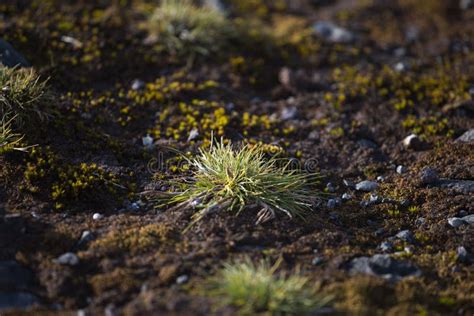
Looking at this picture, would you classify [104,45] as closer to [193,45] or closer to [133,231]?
[193,45]

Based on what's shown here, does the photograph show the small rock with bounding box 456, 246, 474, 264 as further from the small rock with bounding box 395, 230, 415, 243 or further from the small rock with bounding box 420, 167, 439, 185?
the small rock with bounding box 420, 167, 439, 185

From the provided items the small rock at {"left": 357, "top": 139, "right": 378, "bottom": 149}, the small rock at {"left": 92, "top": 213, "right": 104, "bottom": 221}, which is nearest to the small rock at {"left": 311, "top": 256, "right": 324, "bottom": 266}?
the small rock at {"left": 92, "top": 213, "right": 104, "bottom": 221}

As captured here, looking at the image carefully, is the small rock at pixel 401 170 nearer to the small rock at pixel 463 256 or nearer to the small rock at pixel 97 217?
the small rock at pixel 463 256

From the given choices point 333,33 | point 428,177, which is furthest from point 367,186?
point 333,33

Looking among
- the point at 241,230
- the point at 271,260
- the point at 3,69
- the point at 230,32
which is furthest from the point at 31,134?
the point at 230,32

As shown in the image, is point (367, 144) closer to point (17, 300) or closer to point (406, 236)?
point (406, 236)

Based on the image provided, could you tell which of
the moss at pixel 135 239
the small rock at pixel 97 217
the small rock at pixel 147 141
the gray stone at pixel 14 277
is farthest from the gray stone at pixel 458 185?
the gray stone at pixel 14 277
